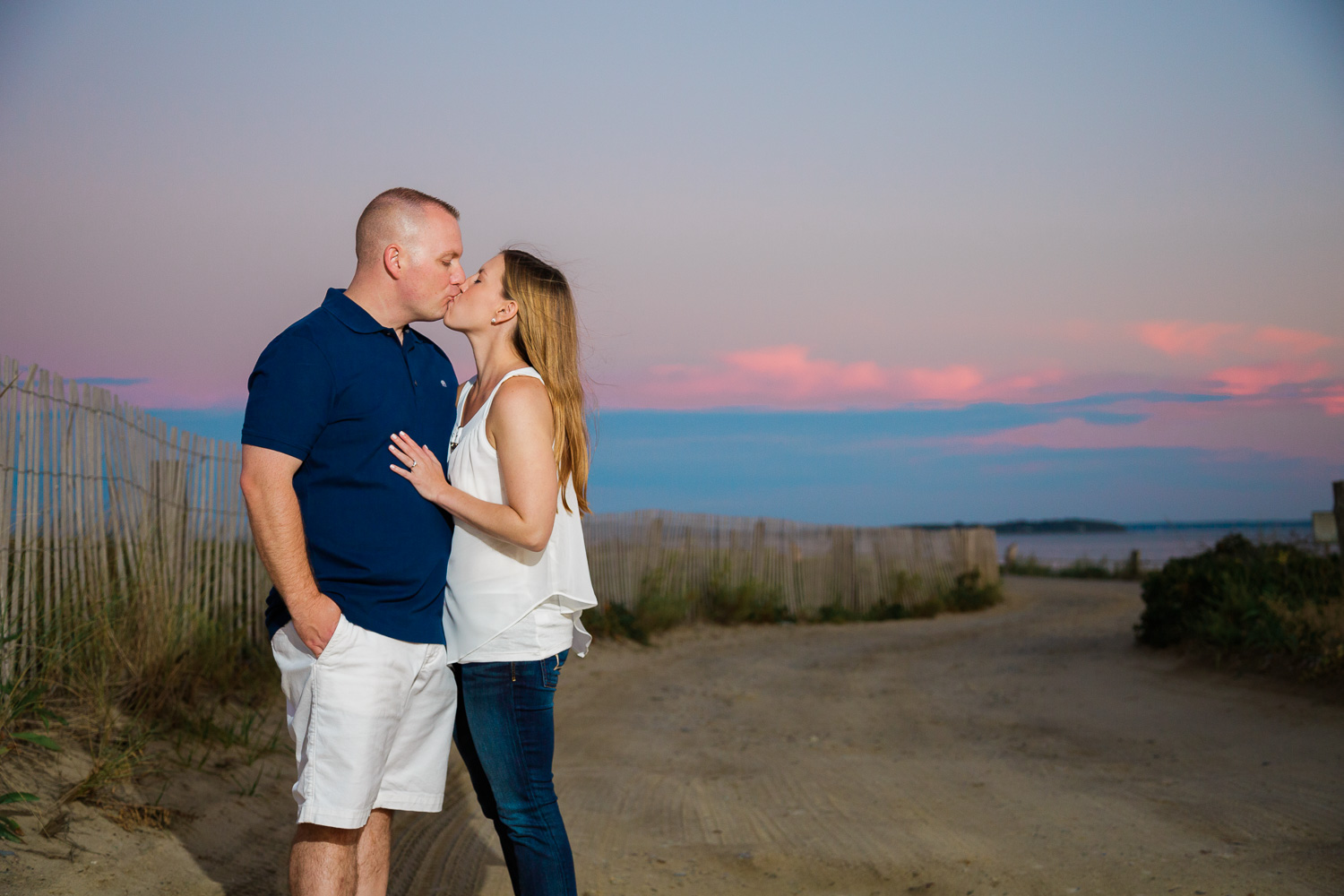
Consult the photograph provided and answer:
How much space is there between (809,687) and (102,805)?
6.00 m

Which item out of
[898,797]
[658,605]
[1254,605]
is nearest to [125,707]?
[898,797]

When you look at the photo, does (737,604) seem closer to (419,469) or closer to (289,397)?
(419,469)

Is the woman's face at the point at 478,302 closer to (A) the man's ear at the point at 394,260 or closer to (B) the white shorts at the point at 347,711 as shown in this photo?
(A) the man's ear at the point at 394,260

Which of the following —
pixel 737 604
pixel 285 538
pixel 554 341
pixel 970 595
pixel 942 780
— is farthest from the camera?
pixel 970 595

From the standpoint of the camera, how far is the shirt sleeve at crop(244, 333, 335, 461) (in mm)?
2229

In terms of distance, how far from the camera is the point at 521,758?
245 centimetres

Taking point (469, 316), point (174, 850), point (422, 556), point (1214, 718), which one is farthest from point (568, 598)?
point (1214, 718)

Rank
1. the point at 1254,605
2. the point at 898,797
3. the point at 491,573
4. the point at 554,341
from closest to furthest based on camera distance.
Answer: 1. the point at 491,573
2. the point at 554,341
3. the point at 898,797
4. the point at 1254,605

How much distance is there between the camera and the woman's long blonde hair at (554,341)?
8.50 ft

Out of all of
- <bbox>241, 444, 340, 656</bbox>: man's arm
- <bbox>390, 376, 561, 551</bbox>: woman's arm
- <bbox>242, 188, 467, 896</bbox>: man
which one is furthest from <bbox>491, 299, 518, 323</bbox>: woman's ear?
<bbox>241, 444, 340, 656</bbox>: man's arm

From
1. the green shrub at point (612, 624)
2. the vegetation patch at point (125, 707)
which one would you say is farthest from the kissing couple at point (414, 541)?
the green shrub at point (612, 624)

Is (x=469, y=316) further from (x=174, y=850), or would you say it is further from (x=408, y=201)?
(x=174, y=850)

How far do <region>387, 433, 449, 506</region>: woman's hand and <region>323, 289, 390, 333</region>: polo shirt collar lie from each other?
0.30 meters

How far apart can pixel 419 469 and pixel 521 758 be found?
795 millimetres
